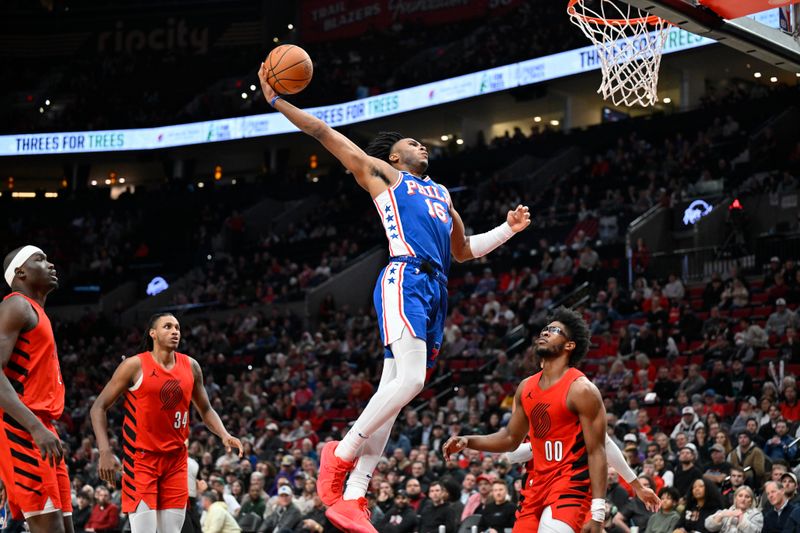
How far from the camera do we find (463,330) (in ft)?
75.1

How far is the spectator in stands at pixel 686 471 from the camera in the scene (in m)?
12.2

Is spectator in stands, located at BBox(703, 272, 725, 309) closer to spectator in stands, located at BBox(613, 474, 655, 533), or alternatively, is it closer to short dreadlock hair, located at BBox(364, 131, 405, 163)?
spectator in stands, located at BBox(613, 474, 655, 533)

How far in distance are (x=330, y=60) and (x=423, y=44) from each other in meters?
3.52

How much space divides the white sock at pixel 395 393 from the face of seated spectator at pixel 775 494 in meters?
6.05

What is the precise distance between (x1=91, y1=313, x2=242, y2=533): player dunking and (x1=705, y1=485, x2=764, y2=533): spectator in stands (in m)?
5.55

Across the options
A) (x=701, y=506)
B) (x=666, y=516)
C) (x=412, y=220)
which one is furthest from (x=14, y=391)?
(x=701, y=506)

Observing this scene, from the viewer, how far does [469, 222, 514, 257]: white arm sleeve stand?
7469mm

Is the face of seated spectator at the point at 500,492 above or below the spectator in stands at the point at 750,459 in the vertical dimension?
below

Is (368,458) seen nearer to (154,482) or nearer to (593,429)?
(593,429)

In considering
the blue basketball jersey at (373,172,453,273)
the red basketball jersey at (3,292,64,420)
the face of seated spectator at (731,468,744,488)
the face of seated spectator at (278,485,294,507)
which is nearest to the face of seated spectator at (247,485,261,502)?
the face of seated spectator at (278,485,294,507)

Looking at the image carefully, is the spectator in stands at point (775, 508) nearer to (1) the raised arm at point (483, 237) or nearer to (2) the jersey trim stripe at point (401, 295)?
(1) the raised arm at point (483, 237)

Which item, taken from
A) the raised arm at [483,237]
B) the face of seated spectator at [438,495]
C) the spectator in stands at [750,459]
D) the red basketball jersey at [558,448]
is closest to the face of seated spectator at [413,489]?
the face of seated spectator at [438,495]

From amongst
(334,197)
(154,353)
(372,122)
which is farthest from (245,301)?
(154,353)

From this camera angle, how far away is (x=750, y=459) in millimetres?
12461
